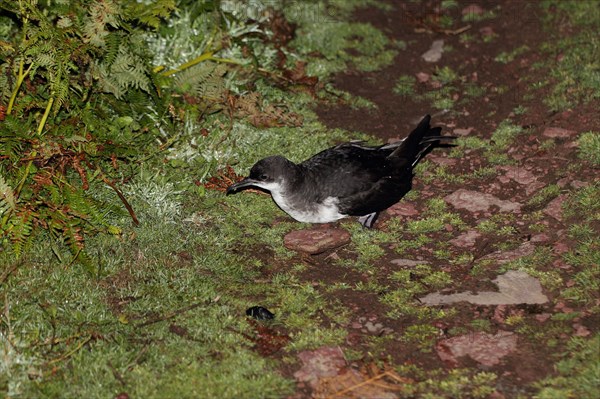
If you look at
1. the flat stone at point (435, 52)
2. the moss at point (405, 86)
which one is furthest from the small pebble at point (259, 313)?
the flat stone at point (435, 52)

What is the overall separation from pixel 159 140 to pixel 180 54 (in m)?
1.74

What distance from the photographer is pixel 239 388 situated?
222 inches

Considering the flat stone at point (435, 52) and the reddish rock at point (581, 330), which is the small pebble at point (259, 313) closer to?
the reddish rock at point (581, 330)

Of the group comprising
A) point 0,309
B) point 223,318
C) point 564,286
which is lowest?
point 0,309

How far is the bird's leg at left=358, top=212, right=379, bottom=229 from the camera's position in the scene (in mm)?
7883

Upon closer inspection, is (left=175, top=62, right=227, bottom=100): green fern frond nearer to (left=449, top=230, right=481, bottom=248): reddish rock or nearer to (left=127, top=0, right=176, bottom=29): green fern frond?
(left=127, top=0, right=176, bottom=29): green fern frond

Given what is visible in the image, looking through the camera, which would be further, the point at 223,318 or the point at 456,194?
the point at 456,194

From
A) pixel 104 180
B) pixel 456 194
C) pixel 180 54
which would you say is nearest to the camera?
pixel 104 180

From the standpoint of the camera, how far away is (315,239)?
7.60m

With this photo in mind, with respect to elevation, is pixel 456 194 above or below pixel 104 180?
above

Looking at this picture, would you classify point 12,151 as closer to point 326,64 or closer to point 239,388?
point 239,388

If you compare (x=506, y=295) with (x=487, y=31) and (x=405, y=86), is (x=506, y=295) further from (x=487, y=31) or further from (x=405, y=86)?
(x=487, y=31)

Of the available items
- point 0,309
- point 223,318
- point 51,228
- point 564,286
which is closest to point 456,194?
point 564,286

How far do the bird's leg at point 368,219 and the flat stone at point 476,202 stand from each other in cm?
92
